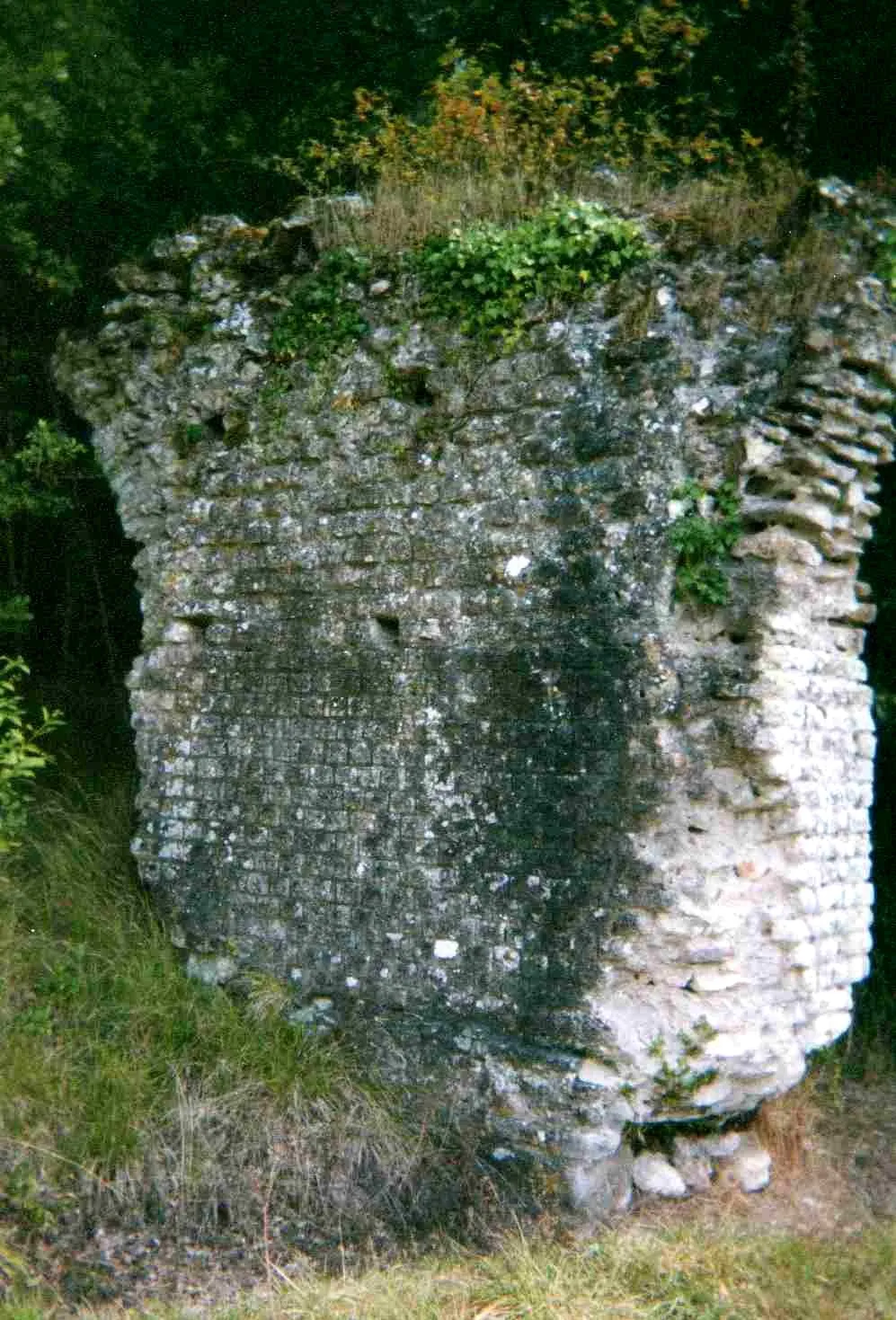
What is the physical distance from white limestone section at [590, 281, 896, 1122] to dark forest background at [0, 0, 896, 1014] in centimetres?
251

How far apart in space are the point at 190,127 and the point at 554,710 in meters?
5.62

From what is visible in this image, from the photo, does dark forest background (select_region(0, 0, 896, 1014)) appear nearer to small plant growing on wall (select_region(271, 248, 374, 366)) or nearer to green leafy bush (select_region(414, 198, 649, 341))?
small plant growing on wall (select_region(271, 248, 374, 366))

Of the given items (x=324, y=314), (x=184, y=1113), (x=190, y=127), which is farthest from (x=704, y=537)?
(x=190, y=127)

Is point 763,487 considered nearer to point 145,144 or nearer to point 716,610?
point 716,610

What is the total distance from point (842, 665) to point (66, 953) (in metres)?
3.63

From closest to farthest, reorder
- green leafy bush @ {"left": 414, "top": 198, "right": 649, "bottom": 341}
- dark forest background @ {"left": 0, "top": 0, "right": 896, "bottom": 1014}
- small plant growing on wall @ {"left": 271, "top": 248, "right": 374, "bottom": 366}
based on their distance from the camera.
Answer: green leafy bush @ {"left": 414, "top": 198, "right": 649, "bottom": 341}, small plant growing on wall @ {"left": 271, "top": 248, "right": 374, "bottom": 366}, dark forest background @ {"left": 0, "top": 0, "right": 896, "bottom": 1014}

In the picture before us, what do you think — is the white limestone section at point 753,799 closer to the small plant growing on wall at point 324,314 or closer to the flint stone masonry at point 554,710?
the flint stone masonry at point 554,710

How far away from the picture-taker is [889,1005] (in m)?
7.46

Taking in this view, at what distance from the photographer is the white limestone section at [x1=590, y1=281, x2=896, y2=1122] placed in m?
5.05

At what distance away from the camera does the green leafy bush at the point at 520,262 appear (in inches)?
212

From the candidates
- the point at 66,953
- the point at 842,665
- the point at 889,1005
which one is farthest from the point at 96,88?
the point at 889,1005

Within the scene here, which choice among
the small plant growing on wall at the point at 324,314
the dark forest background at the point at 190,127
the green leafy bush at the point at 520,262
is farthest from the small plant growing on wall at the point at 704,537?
the dark forest background at the point at 190,127

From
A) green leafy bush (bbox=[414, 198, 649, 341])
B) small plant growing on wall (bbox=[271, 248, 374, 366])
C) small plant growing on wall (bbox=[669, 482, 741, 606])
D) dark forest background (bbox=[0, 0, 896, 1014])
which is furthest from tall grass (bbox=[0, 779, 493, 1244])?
green leafy bush (bbox=[414, 198, 649, 341])

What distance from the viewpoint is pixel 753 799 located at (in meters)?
5.15
